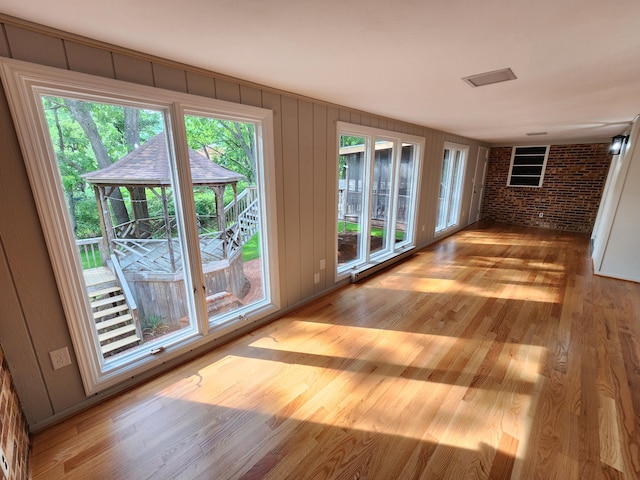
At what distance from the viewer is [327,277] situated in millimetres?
3268

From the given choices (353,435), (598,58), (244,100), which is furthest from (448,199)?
(353,435)

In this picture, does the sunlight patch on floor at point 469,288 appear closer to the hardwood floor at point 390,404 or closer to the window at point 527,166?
the hardwood floor at point 390,404

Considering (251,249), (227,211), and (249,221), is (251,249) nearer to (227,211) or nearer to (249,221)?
(249,221)

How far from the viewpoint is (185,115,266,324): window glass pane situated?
207cm

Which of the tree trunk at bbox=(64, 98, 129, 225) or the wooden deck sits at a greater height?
the tree trunk at bbox=(64, 98, 129, 225)

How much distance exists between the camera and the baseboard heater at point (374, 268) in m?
3.58

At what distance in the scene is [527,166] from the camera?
23.5 ft

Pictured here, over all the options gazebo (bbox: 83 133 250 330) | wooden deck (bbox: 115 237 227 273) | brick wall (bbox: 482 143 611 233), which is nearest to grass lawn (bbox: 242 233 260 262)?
gazebo (bbox: 83 133 250 330)

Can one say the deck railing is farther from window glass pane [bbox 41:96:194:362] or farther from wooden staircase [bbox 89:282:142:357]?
wooden staircase [bbox 89:282:142:357]

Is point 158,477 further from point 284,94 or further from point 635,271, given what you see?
point 635,271

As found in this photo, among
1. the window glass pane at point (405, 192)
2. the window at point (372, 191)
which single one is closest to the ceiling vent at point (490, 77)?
the window at point (372, 191)

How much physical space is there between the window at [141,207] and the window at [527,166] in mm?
7705

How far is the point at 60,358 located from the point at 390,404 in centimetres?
198

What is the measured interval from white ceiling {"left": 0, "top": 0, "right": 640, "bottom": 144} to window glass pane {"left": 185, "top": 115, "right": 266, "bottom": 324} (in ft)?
1.56
